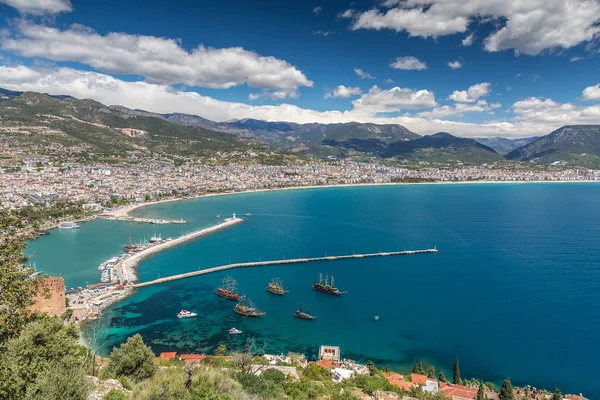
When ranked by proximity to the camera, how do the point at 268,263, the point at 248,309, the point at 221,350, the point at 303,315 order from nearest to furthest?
the point at 221,350 < the point at 303,315 < the point at 248,309 < the point at 268,263

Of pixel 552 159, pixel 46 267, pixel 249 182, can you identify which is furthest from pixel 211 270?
pixel 552 159

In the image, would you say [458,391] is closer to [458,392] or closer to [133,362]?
[458,392]

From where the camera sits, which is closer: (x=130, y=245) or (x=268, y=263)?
(x=268, y=263)

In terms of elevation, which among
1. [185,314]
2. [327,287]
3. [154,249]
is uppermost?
[327,287]

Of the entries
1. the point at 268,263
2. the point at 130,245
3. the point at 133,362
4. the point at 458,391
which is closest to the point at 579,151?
the point at 268,263

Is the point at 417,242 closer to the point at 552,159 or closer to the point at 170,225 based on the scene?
the point at 170,225

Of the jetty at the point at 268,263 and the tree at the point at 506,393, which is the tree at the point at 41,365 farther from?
the jetty at the point at 268,263

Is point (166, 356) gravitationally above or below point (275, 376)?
below

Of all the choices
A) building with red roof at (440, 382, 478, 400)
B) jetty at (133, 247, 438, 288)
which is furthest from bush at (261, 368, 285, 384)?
jetty at (133, 247, 438, 288)
